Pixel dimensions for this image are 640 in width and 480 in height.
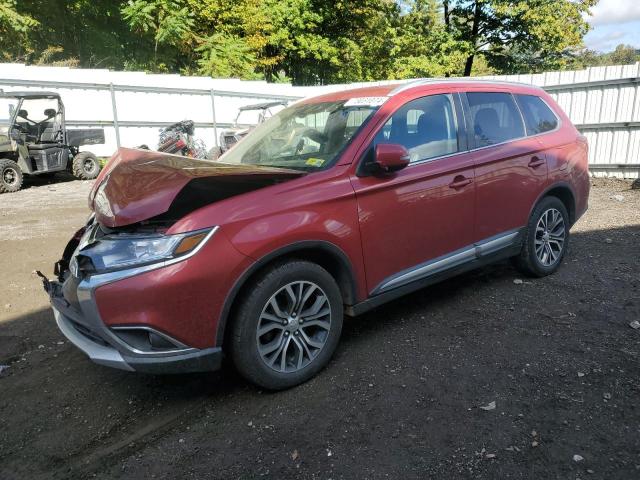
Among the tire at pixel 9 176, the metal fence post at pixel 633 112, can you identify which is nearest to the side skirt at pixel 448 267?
the metal fence post at pixel 633 112

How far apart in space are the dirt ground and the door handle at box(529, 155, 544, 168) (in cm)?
115

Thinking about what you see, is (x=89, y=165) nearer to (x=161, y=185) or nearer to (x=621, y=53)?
(x=161, y=185)

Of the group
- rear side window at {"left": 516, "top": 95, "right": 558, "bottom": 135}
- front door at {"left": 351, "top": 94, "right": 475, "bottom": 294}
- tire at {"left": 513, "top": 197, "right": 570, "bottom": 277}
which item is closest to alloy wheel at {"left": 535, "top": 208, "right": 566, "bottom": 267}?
tire at {"left": 513, "top": 197, "right": 570, "bottom": 277}

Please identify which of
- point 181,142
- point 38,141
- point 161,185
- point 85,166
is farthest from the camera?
point 85,166

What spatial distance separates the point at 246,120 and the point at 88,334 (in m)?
15.0

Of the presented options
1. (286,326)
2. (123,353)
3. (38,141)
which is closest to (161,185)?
(123,353)

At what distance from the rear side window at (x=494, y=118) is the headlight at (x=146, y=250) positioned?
8.31 feet

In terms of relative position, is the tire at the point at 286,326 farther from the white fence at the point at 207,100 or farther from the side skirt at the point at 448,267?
the white fence at the point at 207,100

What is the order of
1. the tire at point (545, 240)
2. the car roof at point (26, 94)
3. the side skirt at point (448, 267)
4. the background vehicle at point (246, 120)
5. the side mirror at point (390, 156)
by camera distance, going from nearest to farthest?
1. the side mirror at point (390, 156)
2. the side skirt at point (448, 267)
3. the tire at point (545, 240)
4. the car roof at point (26, 94)
5. the background vehicle at point (246, 120)

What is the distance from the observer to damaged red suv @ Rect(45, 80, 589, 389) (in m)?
2.59

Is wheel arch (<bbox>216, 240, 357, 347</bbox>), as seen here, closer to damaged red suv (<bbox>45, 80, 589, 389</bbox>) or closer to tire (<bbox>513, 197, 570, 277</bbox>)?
damaged red suv (<bbox>45, 80, 589, 389</bbox>)

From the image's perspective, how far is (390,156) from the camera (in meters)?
3.16

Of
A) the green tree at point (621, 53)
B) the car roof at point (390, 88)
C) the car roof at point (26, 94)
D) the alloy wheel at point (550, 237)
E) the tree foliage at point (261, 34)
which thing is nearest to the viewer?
the car roof at point (390, 88)

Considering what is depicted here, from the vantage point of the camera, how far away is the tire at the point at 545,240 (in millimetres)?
4559
